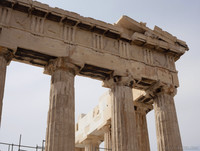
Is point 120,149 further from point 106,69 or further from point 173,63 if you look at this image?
point 173,63

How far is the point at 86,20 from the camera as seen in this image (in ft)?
63.5

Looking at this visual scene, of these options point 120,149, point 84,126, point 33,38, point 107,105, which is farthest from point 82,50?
point 84,126

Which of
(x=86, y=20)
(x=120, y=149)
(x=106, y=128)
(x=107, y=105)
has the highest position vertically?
(x=86, y=20)

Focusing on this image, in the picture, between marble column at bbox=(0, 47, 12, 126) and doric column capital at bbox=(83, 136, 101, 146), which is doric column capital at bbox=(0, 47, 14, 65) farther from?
doric column capital at bbox=(83, 136, 101, 146)

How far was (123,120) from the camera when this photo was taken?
18.4m

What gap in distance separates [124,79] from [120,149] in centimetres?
433

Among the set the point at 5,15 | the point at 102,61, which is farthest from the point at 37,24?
the point at 102,61

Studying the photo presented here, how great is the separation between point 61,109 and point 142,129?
840 cm

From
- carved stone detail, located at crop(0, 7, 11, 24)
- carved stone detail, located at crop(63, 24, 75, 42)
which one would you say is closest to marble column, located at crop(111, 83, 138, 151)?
carved stone detail, located at crop(63, 24, 75, 42)

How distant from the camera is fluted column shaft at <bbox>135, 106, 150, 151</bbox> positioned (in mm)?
22453

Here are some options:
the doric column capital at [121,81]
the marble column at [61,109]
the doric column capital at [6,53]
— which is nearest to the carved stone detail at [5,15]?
the doric column capital at [6,53]

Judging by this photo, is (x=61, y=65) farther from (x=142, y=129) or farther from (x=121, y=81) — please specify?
(x=142, y=129)

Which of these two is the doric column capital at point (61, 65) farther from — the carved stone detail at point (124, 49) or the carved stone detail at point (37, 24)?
the carved stone detail at point (124, 49)

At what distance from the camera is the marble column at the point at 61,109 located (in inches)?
626
